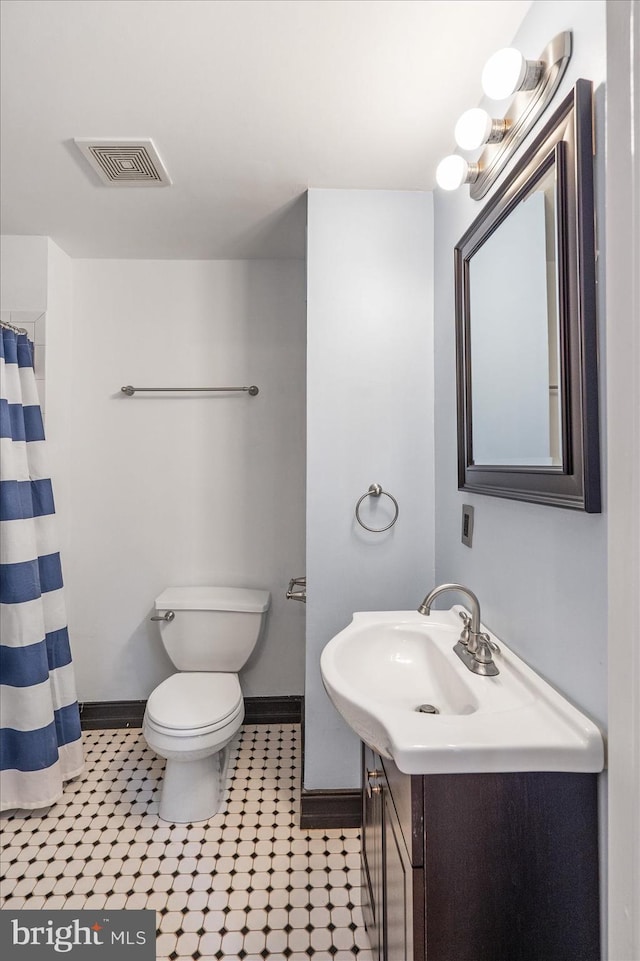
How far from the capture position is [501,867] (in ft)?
2.68

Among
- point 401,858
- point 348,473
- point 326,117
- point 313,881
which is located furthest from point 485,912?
point 326,117

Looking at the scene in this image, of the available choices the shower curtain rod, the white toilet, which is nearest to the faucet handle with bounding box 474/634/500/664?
the white toilet

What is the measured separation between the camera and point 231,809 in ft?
6.04

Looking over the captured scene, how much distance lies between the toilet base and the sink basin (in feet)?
3.02

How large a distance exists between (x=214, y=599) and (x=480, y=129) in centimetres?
197

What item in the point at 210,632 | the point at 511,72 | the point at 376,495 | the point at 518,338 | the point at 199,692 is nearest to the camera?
the point at 511,72

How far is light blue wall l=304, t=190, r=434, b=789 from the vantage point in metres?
1.76

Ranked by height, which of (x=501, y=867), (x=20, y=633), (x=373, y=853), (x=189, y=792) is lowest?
(x=189, y=792)

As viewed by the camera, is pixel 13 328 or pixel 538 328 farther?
pixel 13 328

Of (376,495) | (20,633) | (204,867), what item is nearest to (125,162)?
(376,495)

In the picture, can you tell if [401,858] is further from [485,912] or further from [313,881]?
[313,881]

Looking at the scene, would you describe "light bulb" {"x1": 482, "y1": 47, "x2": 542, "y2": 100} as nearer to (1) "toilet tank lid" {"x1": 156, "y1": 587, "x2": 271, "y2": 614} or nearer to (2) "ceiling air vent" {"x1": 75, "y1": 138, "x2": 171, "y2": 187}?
(2) "ceiling air vent" {"x1": 75, "y1": 138, "x2": 171, "y2": 187}

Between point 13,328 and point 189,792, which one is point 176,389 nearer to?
point 13,328

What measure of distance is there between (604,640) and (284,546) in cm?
171
